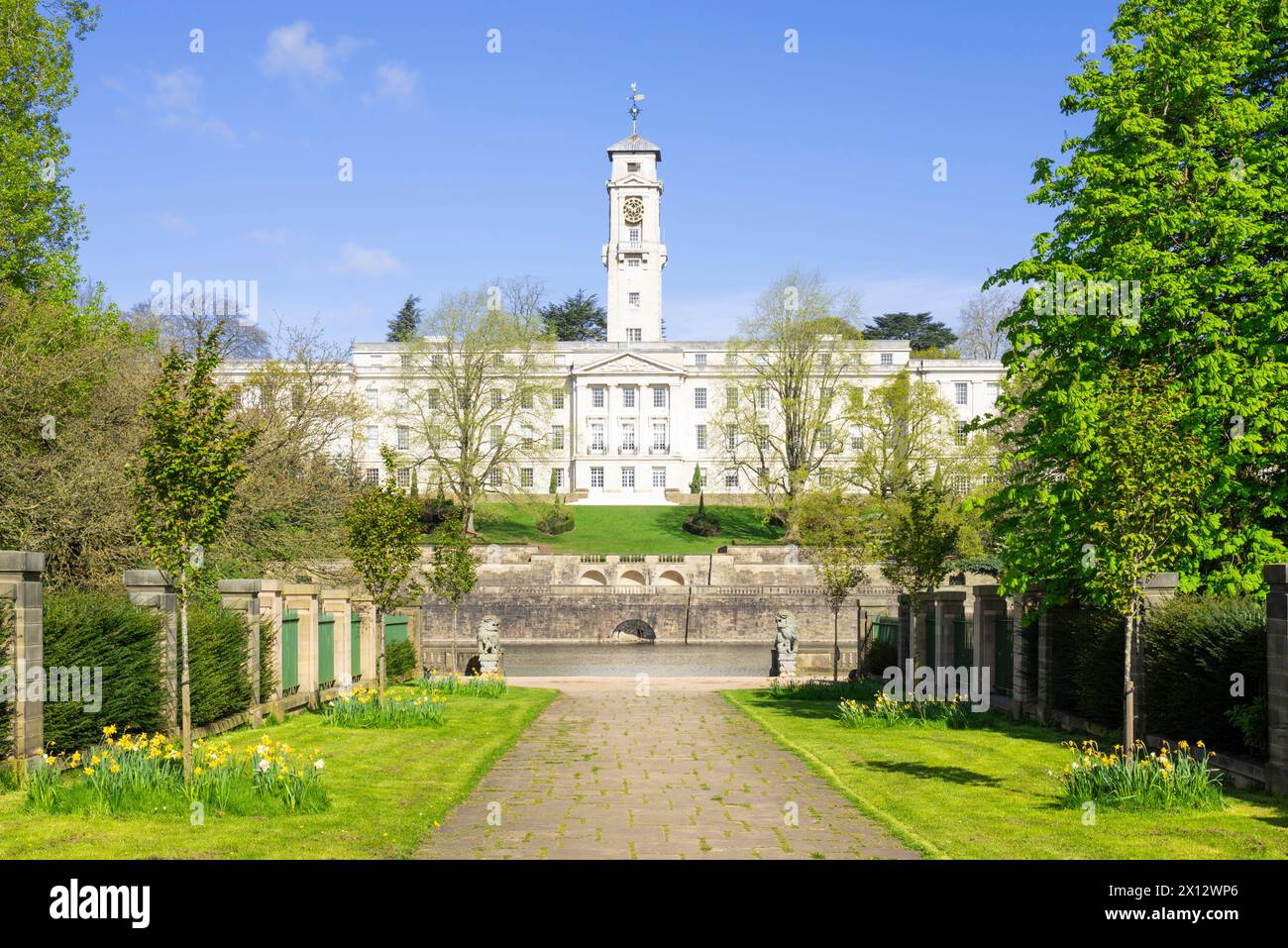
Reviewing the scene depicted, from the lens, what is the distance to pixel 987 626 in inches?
937

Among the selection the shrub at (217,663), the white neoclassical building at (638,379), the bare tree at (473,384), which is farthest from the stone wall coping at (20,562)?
the white neoclassical building at (638,379)

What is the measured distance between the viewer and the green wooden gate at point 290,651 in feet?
72.4

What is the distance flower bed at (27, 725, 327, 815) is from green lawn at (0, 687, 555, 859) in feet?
0.61

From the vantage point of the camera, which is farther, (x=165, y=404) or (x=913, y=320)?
(x=913, y=320)

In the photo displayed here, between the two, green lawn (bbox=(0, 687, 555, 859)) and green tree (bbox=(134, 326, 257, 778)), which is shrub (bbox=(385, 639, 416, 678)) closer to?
green lawn (bbox=(0, 687, 555, 859))

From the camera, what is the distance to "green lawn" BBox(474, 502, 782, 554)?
79000 mm

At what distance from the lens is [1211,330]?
20.0 metres

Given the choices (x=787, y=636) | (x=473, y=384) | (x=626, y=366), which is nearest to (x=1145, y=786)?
(x=787, y=636)

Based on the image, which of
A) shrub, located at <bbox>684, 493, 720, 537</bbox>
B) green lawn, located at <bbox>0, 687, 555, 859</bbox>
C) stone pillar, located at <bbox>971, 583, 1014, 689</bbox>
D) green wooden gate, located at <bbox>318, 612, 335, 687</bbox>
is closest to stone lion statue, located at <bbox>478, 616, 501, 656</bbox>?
green wooden gate, located at <bbox>318, 612, 335, 687</bbox>

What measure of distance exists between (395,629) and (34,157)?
1459 centimetres

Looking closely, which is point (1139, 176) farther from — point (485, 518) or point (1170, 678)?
point (485, 518)
